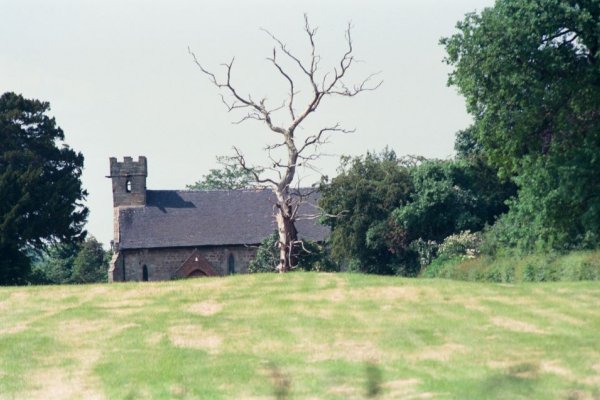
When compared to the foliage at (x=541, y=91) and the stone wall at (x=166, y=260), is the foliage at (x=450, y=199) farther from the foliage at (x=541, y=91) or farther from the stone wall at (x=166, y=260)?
the foliage at (x=541, y=91)

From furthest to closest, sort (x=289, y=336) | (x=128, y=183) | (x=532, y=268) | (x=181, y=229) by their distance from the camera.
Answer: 1. (x=128, y=183)
2. (x=181, y=229)
3. (x=532, y=268)
4. (x=289, y=336)

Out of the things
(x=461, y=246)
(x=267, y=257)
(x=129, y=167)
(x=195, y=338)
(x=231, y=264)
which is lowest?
(x=195, y=338)

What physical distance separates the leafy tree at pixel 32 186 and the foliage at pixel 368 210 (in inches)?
591

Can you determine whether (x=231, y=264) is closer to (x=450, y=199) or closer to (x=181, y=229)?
(x=181, y=229)

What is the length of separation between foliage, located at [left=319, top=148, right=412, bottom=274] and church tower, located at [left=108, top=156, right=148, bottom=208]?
67.4 ft

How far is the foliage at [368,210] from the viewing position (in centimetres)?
5928

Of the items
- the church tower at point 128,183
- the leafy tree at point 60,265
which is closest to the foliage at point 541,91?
the leafy tree at point 60,265

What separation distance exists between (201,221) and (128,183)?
627 centimetres

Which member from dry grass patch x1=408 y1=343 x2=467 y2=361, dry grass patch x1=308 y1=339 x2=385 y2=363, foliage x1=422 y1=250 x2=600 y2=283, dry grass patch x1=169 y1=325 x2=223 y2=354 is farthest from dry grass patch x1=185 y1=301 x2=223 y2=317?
foliage x1=422 y1=250 x2=600 y2=283

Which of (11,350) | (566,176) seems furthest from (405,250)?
(11,350)

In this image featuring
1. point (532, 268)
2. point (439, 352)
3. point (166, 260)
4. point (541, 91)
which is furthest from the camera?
point (166, 260)

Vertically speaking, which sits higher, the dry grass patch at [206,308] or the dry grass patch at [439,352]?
the dry grass patch at [206,308]

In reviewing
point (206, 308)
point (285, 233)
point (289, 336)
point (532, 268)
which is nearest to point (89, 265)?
point (285, 233)

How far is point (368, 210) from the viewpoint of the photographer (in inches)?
2379
